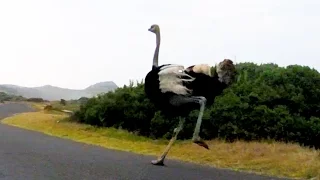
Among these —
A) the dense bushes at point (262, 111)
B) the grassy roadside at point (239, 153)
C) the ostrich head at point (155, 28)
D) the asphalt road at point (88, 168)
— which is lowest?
the asphalt road at point (88, 168)

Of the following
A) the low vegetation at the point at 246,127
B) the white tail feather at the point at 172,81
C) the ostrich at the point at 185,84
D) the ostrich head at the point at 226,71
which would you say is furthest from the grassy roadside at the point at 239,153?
the white tail feather at the point at 172,81

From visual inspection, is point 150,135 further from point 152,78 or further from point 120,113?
point 152,78

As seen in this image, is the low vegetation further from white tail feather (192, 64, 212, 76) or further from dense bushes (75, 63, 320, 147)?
white tail feather (192, 64, 212, 76)

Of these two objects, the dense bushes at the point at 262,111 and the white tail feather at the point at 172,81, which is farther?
the dense bushes at the point at 262,111

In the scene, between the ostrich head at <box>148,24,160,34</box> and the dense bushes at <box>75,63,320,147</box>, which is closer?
the ostrich head at <box>148,24,160,34</box>

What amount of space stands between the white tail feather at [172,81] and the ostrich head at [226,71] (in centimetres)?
64

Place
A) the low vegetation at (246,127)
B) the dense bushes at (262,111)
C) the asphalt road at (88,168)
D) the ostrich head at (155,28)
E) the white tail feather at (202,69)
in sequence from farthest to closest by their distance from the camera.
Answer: the dense bushes at (262,111) < the low vegetation at (246,127) < the ostrich head at (155,28) < the white tail feather at (202,69) < the asphalt road at (88,168)

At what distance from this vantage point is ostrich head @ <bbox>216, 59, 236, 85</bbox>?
488 inches

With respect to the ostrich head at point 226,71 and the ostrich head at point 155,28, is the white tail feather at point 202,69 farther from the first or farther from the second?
the ostrich head at point 155,28

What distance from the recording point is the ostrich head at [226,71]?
12406 millimetres

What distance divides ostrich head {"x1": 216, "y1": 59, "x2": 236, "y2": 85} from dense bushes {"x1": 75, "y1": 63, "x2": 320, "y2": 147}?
6785 millimetres

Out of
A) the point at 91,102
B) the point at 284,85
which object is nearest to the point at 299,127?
the point at 284,85

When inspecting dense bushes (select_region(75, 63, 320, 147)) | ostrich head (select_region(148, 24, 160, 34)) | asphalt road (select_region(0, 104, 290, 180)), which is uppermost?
ostrich head (select_region(148, 24, 160, 34))

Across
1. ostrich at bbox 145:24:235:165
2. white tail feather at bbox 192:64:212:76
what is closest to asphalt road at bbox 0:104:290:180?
ostrich at bbox 145:24:235:165
